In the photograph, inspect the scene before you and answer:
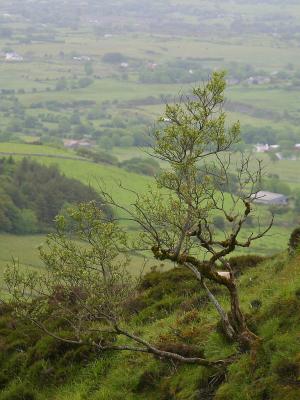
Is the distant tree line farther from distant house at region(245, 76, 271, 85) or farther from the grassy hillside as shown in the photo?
distant house at region(245, 76, 271, 85)

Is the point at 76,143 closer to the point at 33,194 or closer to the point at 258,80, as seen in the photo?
the point at 33,194

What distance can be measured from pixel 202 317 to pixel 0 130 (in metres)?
128

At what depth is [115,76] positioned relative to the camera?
641 ft

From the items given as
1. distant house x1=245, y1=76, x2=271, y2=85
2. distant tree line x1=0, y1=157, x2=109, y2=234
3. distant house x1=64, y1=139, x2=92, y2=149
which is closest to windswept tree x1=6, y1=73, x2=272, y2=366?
distant tree line x1=0, y1=157, x2=109, y2=234

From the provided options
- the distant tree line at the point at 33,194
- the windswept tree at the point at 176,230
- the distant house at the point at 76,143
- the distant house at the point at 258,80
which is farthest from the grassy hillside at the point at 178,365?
the distant house at the point at 258,80

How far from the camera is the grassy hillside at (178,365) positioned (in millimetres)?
11289

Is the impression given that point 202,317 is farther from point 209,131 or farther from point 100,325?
point 209,131

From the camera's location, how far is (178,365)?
43.6 feet

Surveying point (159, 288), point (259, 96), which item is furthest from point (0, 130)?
point (159, 288)

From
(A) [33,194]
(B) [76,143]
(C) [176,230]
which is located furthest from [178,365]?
(B) [76,143]

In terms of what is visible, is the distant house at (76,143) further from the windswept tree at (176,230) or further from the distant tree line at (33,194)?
the windswept tree at (176,230)

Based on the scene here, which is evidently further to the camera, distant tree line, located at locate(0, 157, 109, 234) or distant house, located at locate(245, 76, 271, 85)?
distant house, located at locate(245, 76, 271, 85)

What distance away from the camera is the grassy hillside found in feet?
37.0

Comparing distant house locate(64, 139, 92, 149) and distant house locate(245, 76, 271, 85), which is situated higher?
distant house locate(245, 76, 271, 85)
